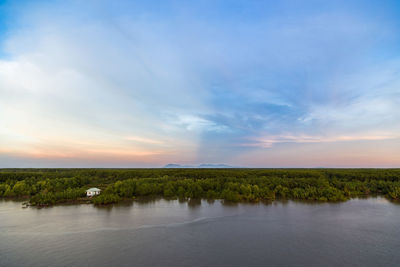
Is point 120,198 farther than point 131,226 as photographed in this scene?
Yes

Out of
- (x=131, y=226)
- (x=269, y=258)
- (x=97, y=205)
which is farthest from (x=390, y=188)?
(x=97, y=205)

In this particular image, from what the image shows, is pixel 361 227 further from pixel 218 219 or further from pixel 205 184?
pixel 205 184

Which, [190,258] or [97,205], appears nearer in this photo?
[190,258]

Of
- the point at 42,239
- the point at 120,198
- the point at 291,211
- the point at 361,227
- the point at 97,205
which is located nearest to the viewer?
the point at 42,239

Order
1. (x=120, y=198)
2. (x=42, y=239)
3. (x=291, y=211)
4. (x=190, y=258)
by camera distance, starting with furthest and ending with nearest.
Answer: (x=120, y=198) < (x=291, y=211) < (x=42, y=239) < (x=190, y=258)

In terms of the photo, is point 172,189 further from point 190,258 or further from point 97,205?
point 190,258

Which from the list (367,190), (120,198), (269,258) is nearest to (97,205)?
(120,198)
